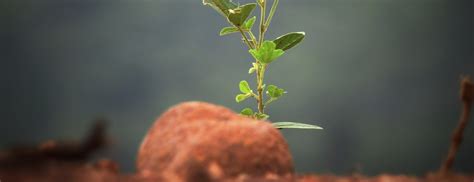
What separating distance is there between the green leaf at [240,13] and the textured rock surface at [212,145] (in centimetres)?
55

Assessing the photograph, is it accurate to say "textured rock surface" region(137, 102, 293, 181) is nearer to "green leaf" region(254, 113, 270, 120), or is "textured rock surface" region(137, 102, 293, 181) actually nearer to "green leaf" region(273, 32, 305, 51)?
"green leaf" region(254, 113, 270, 120)

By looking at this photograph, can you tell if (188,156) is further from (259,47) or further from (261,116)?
(259,47)

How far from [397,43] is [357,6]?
45cm

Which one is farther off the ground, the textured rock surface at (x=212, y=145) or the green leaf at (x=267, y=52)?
the green leaf at (x=267, y=52)

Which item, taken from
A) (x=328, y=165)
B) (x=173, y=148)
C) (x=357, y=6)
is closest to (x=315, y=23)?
(x=357, y=6)

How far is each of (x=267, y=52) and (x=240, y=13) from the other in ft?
0.69

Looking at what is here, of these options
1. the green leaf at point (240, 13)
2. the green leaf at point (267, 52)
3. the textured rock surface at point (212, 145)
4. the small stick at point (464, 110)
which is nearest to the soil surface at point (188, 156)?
the textured rock surface at point (212, 145)

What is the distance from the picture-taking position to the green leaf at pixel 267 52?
190cm

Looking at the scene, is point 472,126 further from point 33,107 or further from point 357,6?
point 33,107

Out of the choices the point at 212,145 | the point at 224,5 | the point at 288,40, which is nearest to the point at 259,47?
the point at 288,40

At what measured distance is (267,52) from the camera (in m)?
1.92

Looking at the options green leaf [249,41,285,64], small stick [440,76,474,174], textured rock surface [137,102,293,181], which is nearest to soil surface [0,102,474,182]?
textured rock surface [137,102,293,181]

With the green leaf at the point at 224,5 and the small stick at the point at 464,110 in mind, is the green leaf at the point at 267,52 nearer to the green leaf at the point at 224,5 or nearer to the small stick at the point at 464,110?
the green leaf at the point at 224,5

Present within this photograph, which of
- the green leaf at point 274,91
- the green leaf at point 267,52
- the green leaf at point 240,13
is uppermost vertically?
the green leaf at point 240,13
